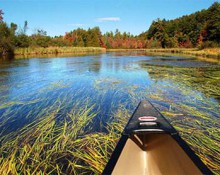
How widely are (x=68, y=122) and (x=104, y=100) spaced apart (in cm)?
211

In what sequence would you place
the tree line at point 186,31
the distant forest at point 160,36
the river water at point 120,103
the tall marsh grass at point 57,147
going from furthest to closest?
the tree line at point 186,31
the distant forest at point 160,36
the river water at point 120,103
the tall marsh grass at point 57,147

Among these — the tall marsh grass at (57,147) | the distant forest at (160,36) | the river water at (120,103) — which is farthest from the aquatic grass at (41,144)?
the distant forest at (160,36)

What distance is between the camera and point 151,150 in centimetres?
269

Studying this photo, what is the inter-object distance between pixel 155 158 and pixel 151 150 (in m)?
0.11

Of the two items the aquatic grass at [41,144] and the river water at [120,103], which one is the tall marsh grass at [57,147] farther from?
the river water at [120,103]

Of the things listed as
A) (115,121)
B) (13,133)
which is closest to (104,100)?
(115,121)

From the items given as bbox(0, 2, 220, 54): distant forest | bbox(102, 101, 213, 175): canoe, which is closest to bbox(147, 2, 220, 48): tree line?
bbox(0, 2, 220, 54): distant forest

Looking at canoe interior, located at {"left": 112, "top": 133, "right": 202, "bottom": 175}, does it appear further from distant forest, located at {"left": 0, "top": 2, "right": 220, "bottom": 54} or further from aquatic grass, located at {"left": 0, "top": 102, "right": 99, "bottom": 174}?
distant forest, located at {"left": 0, "top": 2, "right": 220, "bottom": 54}

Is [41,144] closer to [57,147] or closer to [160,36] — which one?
[57,147]

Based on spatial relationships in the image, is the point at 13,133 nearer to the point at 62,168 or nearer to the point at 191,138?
the point at 62,168

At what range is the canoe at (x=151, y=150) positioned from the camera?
2.05 m

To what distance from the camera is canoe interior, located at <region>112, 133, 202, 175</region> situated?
6.85 ft

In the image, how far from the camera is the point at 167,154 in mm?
2438

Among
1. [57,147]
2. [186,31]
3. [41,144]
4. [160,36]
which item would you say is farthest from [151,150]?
[186,31]
